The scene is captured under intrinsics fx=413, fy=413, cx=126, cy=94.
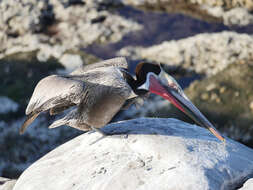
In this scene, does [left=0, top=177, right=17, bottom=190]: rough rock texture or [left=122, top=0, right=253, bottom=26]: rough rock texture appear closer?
[left=0, top=177, right=17, bottom=190]: rough rock texture

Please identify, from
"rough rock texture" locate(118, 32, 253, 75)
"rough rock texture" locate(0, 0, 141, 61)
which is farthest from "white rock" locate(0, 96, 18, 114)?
"rough rock texture" locate(118, 32, 253, 75)

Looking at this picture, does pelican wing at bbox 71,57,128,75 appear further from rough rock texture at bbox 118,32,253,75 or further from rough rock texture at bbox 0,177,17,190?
rough rock texture at bbox 118,32,253,75

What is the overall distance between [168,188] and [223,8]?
6.26 meters

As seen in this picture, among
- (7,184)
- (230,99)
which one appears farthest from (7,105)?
(230,99)

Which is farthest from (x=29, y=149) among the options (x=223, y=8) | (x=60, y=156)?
(x=223, y=8)

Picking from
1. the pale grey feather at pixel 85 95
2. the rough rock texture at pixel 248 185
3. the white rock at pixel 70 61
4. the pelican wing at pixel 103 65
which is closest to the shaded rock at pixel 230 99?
the white rock at pixel 70 61

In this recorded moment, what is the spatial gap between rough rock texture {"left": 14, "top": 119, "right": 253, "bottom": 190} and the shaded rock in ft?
6.48

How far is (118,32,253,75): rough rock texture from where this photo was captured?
6.83 m

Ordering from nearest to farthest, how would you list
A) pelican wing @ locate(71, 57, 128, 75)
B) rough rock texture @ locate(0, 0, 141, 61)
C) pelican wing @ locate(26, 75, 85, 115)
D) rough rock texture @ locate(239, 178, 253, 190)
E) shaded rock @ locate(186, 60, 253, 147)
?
rough rock texture @ locate(239, 178, 253, 190) < pelican wing @ locate(26, 75, 85, 115) < pelican wing @ locate(71, 57, 128, 75) < shaded rock @ locate(186, 60, 253, 147) < rough rock texture @ locate(0, 0, 141, 61)

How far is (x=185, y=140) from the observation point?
320cm

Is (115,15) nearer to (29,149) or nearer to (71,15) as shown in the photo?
(71,15)

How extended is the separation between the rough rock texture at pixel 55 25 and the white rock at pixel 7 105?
1.44 metres

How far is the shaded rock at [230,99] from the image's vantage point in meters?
5.33

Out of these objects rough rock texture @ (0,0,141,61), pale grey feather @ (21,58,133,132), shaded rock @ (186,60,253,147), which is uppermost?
pale grey feather @ (21,58,133,132)
